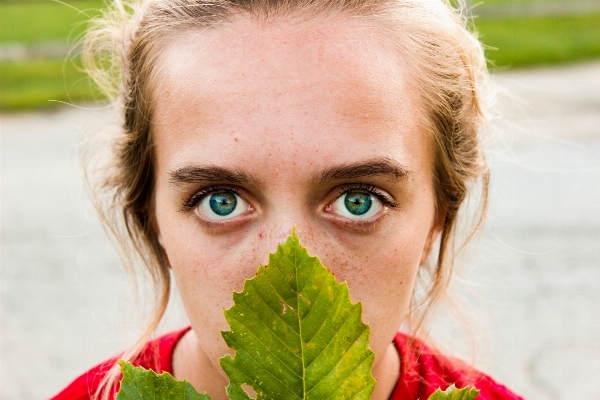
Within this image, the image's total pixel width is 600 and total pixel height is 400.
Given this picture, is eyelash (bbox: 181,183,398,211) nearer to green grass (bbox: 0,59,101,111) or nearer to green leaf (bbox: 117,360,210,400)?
green leaf (bbox: 117,360,210,400)

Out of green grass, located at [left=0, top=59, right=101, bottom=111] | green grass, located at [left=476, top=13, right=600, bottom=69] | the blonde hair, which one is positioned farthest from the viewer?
green grass, located at [left=476, top=13, right=600, bottom=69]

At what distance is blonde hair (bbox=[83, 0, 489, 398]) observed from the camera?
122cm

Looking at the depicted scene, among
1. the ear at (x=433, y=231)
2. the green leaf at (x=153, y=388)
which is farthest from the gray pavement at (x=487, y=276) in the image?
the green leaf at (x=153, y=388)

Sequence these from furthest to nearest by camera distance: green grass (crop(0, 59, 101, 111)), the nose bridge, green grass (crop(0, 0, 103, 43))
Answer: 1. green grass (crop(0, 0, 103, 43))
2. green grass (crop(0, 59, 101, 111))
3. the nose bridge

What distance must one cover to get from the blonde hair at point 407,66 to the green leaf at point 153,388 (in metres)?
0.80

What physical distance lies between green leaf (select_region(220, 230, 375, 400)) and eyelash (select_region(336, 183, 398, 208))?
62cm

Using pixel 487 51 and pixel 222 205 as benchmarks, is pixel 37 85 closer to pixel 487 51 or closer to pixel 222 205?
pixel 487 51

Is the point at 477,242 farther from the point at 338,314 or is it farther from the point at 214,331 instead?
the point at 338,314

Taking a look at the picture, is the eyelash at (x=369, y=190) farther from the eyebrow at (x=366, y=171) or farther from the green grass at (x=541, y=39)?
the green grass at (x=541, y=39)

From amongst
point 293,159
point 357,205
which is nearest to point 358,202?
point 357,205

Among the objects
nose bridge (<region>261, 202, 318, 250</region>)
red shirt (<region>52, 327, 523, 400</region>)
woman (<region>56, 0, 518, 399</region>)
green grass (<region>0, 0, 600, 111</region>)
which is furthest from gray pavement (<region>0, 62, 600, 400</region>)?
green grass (<region>0, 0, 600, 111</region>)

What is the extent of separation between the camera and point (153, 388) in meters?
0.43

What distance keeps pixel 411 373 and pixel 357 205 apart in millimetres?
634

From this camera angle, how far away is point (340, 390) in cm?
43
